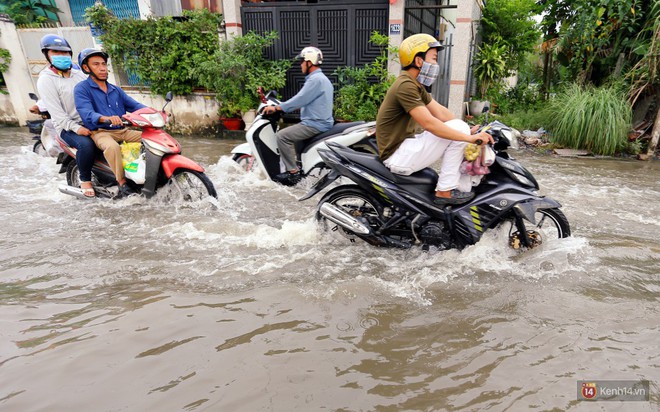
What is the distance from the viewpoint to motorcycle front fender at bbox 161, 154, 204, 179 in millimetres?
4535

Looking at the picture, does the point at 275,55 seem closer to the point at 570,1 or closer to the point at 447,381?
the point at 570,1

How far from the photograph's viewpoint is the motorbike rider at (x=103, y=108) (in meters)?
4.52

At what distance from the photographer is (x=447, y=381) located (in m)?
2.21

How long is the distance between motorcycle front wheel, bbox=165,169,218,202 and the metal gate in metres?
4.85

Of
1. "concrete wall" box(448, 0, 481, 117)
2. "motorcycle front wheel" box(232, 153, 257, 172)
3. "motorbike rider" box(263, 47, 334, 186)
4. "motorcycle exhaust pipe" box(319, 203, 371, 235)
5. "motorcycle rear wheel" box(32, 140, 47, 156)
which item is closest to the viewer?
"motorcycle exhaust pipe" box(319, 203, 371, 235)

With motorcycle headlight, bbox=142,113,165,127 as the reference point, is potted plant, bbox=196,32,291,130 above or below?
above

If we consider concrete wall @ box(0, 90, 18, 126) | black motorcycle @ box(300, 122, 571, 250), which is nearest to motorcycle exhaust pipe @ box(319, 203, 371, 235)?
black motorcycle @ box(300, 122, 571, 250)

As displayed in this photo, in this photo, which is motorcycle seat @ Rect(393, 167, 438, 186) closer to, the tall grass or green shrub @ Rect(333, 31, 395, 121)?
green shrub @ Rect(333, 31, 395, 121)

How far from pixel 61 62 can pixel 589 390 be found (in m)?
5.90

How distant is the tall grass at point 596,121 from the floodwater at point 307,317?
282cm

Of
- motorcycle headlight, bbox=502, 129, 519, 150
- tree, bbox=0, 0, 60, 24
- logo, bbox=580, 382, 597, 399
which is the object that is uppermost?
tree, bbox=0, 0, 60, 24

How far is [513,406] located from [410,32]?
852 cm

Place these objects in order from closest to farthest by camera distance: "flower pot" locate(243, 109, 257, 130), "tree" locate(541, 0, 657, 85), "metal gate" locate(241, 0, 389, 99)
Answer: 1. "tree" locate(541, 0, 657, 85)
2. "metal gate" locate(241, 0, 389, 99)
3. "flower pot" locate(243, 109, 257, 130)

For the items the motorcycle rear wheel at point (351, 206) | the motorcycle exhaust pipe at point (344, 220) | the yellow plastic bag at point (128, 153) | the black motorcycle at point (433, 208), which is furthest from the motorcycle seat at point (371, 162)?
the yellow plastic bag at point (128, 153)
